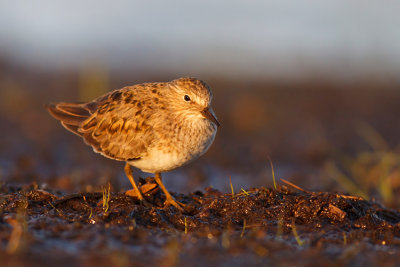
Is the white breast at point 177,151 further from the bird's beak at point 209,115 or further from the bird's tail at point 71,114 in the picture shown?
the bird's tail at point 71,114

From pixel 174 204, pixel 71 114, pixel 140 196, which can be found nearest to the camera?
pixel 174 204

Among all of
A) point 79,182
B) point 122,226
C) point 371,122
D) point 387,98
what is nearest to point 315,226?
point 122,226

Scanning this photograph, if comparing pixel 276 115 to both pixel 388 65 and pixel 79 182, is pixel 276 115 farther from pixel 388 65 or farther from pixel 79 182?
pixel 79 182

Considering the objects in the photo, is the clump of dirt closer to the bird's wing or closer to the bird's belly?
the bird's belly

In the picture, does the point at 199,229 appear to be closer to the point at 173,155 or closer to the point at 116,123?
the point at 173,155

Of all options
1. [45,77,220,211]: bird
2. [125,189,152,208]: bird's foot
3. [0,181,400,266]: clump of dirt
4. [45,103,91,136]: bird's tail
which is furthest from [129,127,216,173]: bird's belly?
[45,103,91,136]: bird's tail

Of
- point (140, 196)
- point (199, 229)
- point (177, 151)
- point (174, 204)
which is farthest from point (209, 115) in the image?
point (199, 229)
